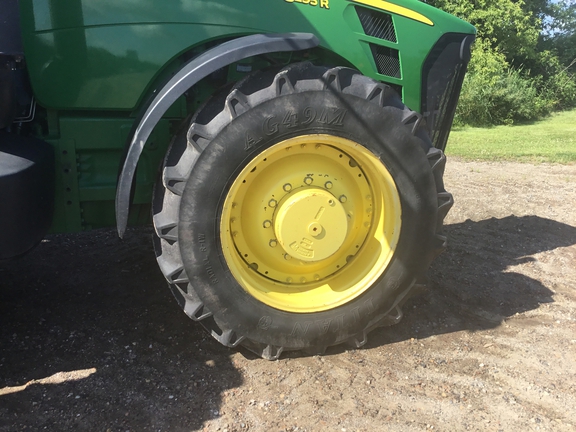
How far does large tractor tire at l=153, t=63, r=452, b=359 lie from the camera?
2.30 m

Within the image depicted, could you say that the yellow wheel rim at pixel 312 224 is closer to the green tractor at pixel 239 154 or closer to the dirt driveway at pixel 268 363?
the green tractor at pixel 239 154

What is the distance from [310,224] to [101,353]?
1.27 m

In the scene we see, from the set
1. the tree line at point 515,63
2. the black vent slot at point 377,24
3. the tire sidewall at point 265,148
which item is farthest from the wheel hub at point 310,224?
the tree line at point 515,63

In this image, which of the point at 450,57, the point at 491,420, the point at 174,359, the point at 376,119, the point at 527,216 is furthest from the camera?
the point at 527,216

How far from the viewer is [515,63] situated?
19.0m

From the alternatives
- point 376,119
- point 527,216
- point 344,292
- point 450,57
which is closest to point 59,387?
point 344,292

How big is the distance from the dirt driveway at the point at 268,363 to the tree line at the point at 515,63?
40.7ft

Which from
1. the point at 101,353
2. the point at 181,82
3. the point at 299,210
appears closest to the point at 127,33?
the point at 181,82

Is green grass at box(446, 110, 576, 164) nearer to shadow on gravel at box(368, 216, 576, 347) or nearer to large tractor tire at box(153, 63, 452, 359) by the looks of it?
shadow on gravel at box(368, 216, 576, 347)

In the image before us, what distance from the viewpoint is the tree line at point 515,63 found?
15062 mm

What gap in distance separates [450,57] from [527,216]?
8.49 feet

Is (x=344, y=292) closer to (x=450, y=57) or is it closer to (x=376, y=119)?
(x=376, y=119)

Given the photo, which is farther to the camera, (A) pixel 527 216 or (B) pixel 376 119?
(A) pixel 527 216

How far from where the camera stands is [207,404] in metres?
2.30
